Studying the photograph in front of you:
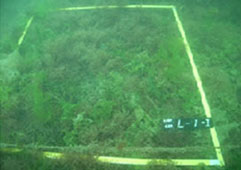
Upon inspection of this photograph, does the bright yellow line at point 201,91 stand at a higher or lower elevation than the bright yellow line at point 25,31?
lower

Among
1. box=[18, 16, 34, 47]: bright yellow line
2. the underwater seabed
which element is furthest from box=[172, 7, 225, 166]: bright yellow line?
box=[18, 16, 34, 47]: bright yellow line

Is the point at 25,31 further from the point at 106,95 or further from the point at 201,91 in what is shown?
the point at 201,91

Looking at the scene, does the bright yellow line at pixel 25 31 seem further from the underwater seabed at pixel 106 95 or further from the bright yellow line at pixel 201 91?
the bright yellow line at pixel 201 91

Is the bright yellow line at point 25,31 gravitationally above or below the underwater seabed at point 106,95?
above

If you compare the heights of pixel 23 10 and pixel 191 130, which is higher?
pixel 23 10

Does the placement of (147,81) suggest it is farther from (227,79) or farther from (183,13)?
(183,13)

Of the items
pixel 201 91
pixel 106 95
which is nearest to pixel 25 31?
pixel 106 95

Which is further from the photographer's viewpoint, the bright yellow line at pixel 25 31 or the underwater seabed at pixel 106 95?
the bright yellow line at pixel 25 31

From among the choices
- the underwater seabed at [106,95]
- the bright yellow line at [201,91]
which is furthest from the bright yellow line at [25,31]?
the bright yellow line at [201,91]

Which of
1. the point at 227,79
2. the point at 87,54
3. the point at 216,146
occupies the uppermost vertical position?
the point at 87,54

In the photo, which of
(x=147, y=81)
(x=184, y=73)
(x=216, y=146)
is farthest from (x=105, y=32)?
(x=216, y=146)

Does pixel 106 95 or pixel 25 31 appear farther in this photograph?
pixel 25 31
